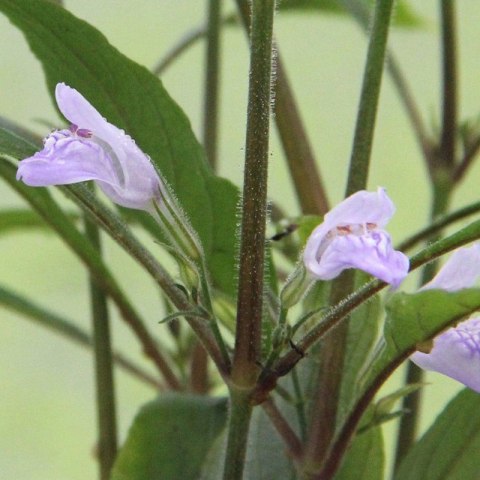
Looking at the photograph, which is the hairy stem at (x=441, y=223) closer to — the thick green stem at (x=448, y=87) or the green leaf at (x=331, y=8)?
the thick green stem at (x=448, y=87)

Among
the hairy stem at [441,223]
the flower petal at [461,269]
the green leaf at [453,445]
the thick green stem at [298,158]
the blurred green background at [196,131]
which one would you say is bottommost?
the green leaf at [453,445]

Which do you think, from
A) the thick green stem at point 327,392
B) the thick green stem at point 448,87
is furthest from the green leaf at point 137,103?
the thick green stem at point 448,87

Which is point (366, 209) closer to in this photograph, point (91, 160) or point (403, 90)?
point (91, 160)

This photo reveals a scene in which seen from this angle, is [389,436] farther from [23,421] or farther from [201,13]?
[201,13]

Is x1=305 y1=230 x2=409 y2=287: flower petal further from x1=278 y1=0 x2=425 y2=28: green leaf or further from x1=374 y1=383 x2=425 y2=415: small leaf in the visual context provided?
x1=278 y1=0 x2=425 y2=28: green leaf

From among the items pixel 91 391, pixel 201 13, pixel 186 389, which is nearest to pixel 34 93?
pixel 201 13

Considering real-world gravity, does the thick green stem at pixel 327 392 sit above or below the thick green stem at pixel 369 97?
below

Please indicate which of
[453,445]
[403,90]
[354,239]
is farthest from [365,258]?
[403,90]

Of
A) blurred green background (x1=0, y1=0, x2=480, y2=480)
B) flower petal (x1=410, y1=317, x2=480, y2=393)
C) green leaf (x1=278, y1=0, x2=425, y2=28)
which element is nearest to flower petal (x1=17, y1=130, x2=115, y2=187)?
flower petal (x1=410, y1=317, x2=480, y2=393)
